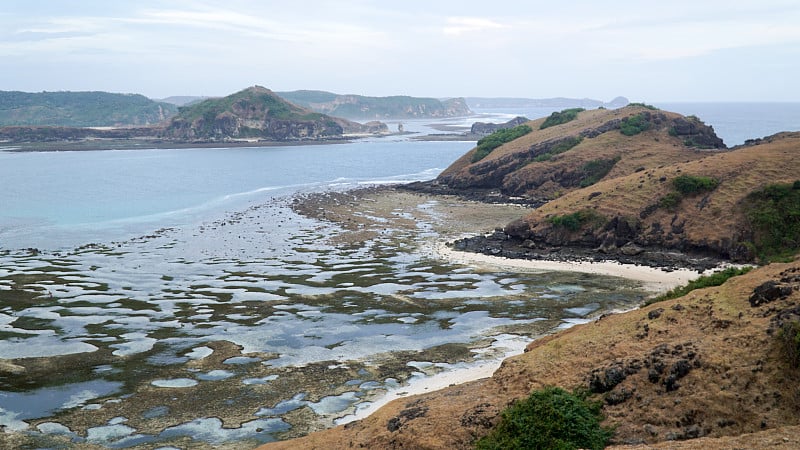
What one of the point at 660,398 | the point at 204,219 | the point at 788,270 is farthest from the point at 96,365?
the point at 204,219

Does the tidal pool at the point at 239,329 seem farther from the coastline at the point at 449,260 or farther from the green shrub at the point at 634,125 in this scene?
the green shrub at the point at 634,125

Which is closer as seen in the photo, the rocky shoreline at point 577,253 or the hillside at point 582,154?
the rocky shoreline at point 577,253

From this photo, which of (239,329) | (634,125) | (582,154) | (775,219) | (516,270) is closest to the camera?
(239,329)

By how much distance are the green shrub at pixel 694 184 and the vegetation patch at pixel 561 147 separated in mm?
35882

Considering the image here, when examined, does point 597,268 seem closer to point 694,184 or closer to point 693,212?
point 693,212

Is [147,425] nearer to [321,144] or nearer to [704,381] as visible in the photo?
[704,381]

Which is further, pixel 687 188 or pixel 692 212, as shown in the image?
pixel 687 188

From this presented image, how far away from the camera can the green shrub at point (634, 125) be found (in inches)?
3775

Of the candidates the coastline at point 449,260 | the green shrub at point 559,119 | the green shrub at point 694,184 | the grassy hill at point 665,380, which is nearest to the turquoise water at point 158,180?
the coastline at point 449,260

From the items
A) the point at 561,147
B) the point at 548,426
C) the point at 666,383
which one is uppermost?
the point at 561,147

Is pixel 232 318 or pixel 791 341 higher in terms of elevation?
pixel 791 341

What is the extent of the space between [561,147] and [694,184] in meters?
39.2

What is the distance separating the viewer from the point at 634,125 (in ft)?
319

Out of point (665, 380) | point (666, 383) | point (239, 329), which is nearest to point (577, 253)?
point (239, 329)
